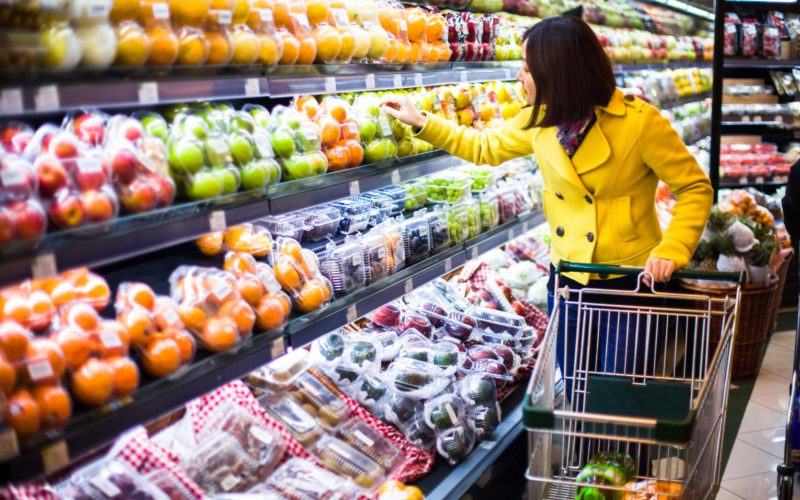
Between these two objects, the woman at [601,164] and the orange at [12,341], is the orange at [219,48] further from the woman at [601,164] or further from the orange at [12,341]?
the woman at [601,164]

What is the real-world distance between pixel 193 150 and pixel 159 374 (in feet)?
1.95

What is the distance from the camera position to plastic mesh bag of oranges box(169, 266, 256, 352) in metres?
2.07

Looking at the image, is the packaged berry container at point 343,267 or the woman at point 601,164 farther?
the packaged berry container at point 343,267

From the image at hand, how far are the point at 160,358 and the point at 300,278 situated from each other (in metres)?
0.70

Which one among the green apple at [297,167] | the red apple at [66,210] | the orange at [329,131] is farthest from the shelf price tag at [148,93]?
the orange at [329,131]

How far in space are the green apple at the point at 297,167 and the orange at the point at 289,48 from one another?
296mm

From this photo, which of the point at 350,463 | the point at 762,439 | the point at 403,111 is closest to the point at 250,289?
the point at 350,463

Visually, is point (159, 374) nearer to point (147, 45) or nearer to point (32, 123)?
point (147, 45)

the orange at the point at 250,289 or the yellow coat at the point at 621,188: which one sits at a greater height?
the yellow coat at the point at 621,188

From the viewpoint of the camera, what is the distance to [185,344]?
197 cm

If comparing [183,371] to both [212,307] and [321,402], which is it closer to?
[212,307]

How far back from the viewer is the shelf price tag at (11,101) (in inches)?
60.6

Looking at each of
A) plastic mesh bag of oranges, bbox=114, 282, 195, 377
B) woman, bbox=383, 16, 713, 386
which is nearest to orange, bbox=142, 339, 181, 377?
plastic mesh bag of oranges, bbox=114, 282, 195, 377

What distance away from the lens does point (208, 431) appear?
228cm
